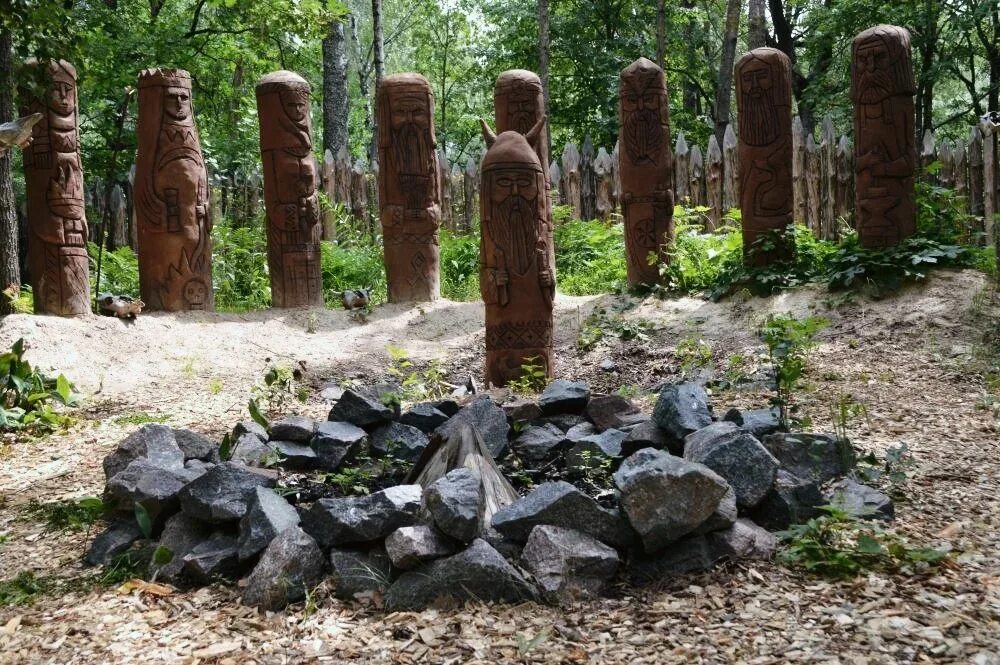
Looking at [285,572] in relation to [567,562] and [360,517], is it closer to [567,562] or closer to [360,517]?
[360,517]

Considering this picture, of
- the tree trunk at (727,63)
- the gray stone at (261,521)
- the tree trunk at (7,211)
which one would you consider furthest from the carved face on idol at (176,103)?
the tree trunk at (727,63)

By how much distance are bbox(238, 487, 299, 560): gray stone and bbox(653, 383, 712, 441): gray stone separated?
6.26 feet

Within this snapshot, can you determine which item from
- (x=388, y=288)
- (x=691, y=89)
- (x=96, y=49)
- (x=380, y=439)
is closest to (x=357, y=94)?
(x=691, y=89)

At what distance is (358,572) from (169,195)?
675cm

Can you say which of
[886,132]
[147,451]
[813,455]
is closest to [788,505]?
[813,455]

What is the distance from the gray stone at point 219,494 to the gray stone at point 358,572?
0.54 metres

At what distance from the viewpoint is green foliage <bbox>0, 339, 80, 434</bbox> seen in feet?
21.1

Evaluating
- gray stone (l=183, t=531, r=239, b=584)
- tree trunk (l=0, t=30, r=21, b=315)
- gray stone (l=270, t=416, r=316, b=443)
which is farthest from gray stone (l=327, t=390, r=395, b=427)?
tree trunk (l=0, t=30, r=21, b=315)

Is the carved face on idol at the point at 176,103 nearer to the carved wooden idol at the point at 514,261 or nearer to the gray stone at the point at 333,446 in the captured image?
the carved wooden idol at the point at 514,261

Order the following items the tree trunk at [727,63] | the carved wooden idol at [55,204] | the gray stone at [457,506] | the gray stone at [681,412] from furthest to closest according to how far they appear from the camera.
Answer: the tree trunk at [727,63]
the carved wooden idol at [55,204]
the gray stone at [681,412]
the gray stone at [457,506]

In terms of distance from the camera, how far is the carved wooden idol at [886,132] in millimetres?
8539

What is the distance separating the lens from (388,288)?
1050cm

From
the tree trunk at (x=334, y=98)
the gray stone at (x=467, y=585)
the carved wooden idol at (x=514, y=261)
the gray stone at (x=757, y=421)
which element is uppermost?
the tree trunk at (x=334, y=98)

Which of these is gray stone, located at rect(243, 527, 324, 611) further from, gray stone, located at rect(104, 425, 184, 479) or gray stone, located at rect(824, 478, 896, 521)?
gray stone, located at rect(824, 478, 896, 521)
